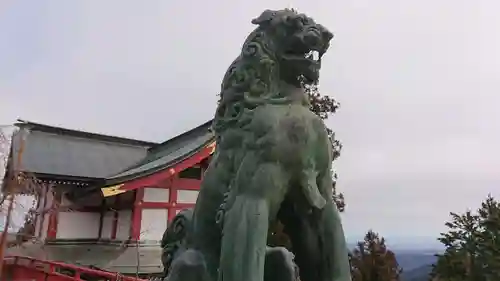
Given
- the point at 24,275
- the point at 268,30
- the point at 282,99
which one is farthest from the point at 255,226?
the point at 24,275

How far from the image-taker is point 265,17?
1.91 metres

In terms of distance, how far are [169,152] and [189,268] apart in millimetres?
10001

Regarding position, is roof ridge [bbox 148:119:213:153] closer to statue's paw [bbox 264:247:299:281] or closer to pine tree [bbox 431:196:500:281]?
pine tree [bbox 431:196:500:281]

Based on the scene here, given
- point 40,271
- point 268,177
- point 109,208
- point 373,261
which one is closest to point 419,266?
point 373,261

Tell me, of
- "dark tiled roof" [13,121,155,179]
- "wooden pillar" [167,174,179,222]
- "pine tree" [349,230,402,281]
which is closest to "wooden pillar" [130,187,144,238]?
"wooden pillar" [167,174,179,222]

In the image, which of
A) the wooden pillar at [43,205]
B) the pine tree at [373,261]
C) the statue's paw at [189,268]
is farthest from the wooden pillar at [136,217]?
the statue's paw at [189,268]

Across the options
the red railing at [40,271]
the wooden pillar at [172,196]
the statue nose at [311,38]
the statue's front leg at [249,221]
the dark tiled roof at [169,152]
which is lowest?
the red railing at [40,271]

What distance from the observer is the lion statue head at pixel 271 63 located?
1.82 meters

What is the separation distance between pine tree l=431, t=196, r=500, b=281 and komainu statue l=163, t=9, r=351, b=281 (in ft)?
17.9

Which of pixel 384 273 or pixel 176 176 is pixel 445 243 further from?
pixel 176 176

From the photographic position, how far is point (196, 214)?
1.86 meters

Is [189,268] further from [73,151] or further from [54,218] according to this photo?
[73,151]

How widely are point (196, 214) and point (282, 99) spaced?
0.59 m

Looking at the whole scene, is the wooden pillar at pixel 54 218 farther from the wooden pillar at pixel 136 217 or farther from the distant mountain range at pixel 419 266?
the distant mountain range at pixel 419 266
